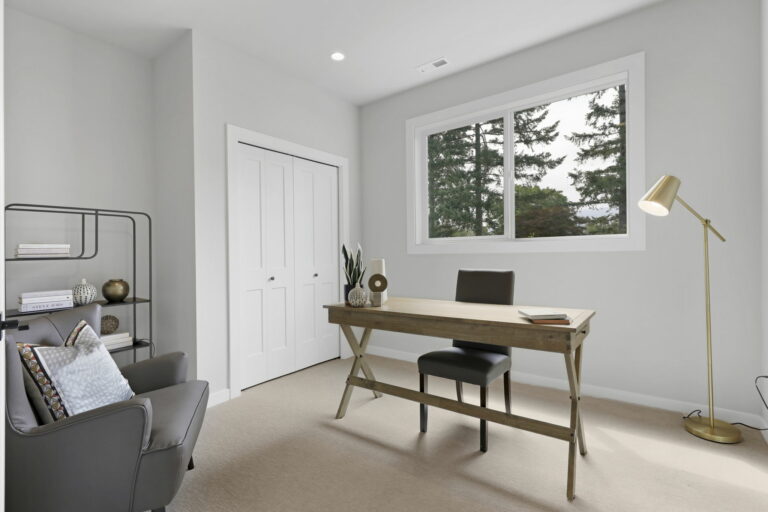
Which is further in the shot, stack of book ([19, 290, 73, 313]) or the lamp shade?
stack of book ([19, 290, 73, 313])

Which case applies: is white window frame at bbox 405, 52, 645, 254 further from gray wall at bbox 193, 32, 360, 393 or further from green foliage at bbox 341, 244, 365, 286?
gray wall at bbox 193, 32, 360, 393

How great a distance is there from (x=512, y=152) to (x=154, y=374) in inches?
124

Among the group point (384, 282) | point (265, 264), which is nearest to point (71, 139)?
point (265, 264)

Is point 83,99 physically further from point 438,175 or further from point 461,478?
point 461,478

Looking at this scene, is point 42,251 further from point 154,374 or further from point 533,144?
point 533,144

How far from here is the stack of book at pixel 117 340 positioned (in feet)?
8.99

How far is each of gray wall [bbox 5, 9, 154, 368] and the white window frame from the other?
7.94ft

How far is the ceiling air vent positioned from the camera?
3.41 metres

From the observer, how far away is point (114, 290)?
2814mm

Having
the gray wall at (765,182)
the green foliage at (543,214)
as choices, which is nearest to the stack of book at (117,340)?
the green foliage at (543,214)

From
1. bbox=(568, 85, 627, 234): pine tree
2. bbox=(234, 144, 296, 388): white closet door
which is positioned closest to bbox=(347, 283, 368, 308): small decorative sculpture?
bbox=(234, 144, 296, 388): white closet door

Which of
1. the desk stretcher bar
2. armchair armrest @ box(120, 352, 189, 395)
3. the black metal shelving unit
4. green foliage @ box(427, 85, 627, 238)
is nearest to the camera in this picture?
the desk stretcher bar

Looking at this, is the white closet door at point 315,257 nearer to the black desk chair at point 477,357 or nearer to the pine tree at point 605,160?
the black desk chair at point 477,357

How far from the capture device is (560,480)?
1.93m
